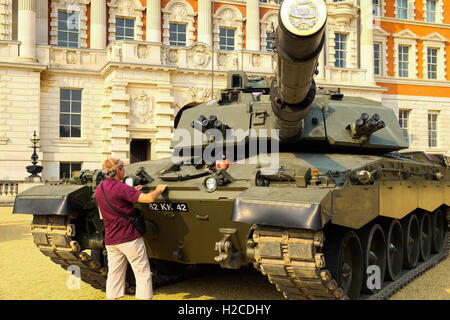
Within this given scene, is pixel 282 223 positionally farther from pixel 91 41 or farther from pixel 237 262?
pixel 91 41

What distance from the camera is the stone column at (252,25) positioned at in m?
27.1

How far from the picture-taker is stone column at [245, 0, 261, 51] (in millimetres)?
27094

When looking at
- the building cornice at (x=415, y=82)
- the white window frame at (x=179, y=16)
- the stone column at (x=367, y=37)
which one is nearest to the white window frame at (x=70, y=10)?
the white window frame at (x=179, y=16)

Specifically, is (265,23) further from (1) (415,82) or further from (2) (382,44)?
(1) (415,82)

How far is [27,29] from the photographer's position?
22.4 meters

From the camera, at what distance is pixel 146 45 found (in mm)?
22156

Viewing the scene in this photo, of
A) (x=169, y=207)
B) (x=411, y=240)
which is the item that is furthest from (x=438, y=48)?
(x=169, y=207)

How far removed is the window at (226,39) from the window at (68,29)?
7.46m

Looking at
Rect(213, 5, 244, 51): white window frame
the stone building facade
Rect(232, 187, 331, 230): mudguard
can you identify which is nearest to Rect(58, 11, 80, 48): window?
the stone building facade

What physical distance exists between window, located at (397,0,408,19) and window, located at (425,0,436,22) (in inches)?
61.2

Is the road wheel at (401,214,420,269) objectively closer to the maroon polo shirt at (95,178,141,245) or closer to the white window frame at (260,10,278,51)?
the maroon polo shirt at (95,178,141,245)

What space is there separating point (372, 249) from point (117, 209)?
3581 mm

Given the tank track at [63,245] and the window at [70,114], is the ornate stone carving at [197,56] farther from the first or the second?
the tank track at [63,245]
